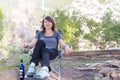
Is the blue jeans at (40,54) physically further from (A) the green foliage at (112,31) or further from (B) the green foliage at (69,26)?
(B) the green foliage at (69,26)

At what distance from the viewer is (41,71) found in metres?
4.24

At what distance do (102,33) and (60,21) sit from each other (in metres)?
1.59

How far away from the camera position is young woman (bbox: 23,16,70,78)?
4368mm

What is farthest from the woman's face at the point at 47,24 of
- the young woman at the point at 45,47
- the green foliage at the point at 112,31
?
the green foliage at the point at 112,31

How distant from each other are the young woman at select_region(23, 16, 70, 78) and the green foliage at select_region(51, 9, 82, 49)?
6.56m

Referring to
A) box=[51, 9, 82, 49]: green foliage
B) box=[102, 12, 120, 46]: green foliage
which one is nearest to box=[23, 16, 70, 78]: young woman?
box=[102, 12, 120, 46]: green foliage

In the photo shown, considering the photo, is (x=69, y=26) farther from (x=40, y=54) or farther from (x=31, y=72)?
(x=31, y=72)

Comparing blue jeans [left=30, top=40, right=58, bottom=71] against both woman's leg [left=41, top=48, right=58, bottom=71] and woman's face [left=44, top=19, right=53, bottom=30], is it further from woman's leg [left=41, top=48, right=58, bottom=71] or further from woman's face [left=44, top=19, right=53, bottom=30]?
woman's face [left=44, top=19, right=53, bottom=30]

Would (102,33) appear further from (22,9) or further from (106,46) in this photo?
(22,9)

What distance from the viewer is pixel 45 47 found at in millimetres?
4629

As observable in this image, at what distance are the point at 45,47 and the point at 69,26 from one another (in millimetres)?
7241

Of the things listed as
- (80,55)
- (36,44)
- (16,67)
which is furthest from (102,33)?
(36,44)

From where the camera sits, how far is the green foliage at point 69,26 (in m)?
11.8

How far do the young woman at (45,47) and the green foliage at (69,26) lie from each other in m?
6.56
